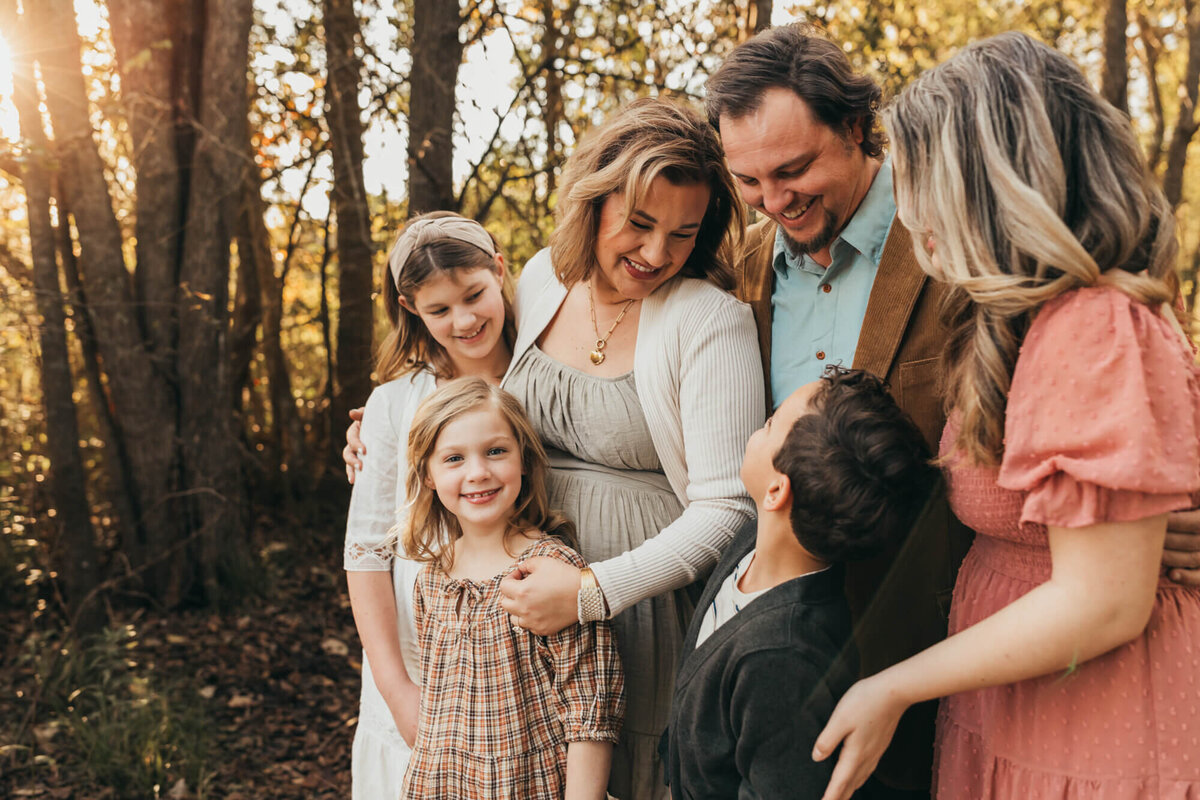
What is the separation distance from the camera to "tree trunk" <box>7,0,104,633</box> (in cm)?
402

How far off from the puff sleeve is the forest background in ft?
9.14

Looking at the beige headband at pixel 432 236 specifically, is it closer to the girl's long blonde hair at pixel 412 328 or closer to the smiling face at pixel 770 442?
the girl's long blonde hair at pixel 412 328

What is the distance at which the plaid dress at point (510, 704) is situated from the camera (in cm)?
199

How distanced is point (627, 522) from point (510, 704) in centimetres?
47

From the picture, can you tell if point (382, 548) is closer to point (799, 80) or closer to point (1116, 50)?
point (799, 80)

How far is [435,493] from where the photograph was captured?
2242mm

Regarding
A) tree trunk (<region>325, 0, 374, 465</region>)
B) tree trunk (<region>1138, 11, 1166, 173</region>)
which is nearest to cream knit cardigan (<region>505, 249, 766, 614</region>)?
tree trunk (<region>325, 0, 374, 465</region>)

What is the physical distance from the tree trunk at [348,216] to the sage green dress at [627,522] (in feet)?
11.4

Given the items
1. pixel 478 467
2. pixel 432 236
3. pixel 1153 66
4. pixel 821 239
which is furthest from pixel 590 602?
pixel 1153 66

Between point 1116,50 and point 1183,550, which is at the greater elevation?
point 1116,50

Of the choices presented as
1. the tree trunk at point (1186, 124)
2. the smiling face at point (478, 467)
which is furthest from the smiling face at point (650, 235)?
the tree trunk at point (1186, 124)

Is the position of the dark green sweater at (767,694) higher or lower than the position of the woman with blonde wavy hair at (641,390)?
lower

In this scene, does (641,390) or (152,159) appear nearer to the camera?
(641,390)

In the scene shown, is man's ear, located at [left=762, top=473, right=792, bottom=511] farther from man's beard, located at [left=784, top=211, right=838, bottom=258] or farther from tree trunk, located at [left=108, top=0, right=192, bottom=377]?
tree trunk, located at [left=108, top=0, right=192, bottom=377]
